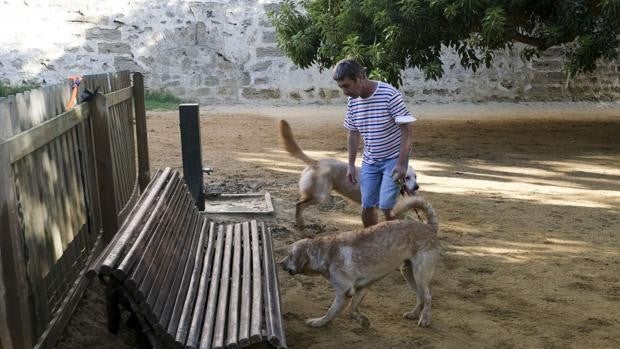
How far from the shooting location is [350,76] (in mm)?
4973

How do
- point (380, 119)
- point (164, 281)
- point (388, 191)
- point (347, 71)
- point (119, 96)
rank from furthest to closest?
point (119, 96), point (388, 191), point (380, 119), point (347, 71), point (164, 281)

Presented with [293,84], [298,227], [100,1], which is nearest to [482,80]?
[293,84]

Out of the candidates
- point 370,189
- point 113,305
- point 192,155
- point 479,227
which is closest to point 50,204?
point 113,305

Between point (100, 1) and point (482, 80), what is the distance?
10236mm

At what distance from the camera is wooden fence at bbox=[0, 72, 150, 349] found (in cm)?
289

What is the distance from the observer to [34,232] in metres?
3.40

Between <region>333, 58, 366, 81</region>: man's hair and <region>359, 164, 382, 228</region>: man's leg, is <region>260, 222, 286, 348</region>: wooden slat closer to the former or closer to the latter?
<region>359, 164, 382, 228</region>: man's leg

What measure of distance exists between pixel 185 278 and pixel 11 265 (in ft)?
4.59

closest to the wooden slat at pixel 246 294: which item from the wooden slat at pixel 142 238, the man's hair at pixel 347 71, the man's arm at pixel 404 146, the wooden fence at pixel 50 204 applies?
the wooden slat at pixel 142 238

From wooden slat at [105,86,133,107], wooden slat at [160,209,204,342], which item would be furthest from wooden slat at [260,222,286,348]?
wooden slat at [105,86,133,107]

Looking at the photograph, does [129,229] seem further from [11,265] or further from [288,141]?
[288,141]

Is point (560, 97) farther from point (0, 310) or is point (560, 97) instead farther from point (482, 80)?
point (0, 310)

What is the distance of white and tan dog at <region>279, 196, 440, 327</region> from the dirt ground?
19 centimetres

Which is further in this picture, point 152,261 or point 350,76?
point 350,76
